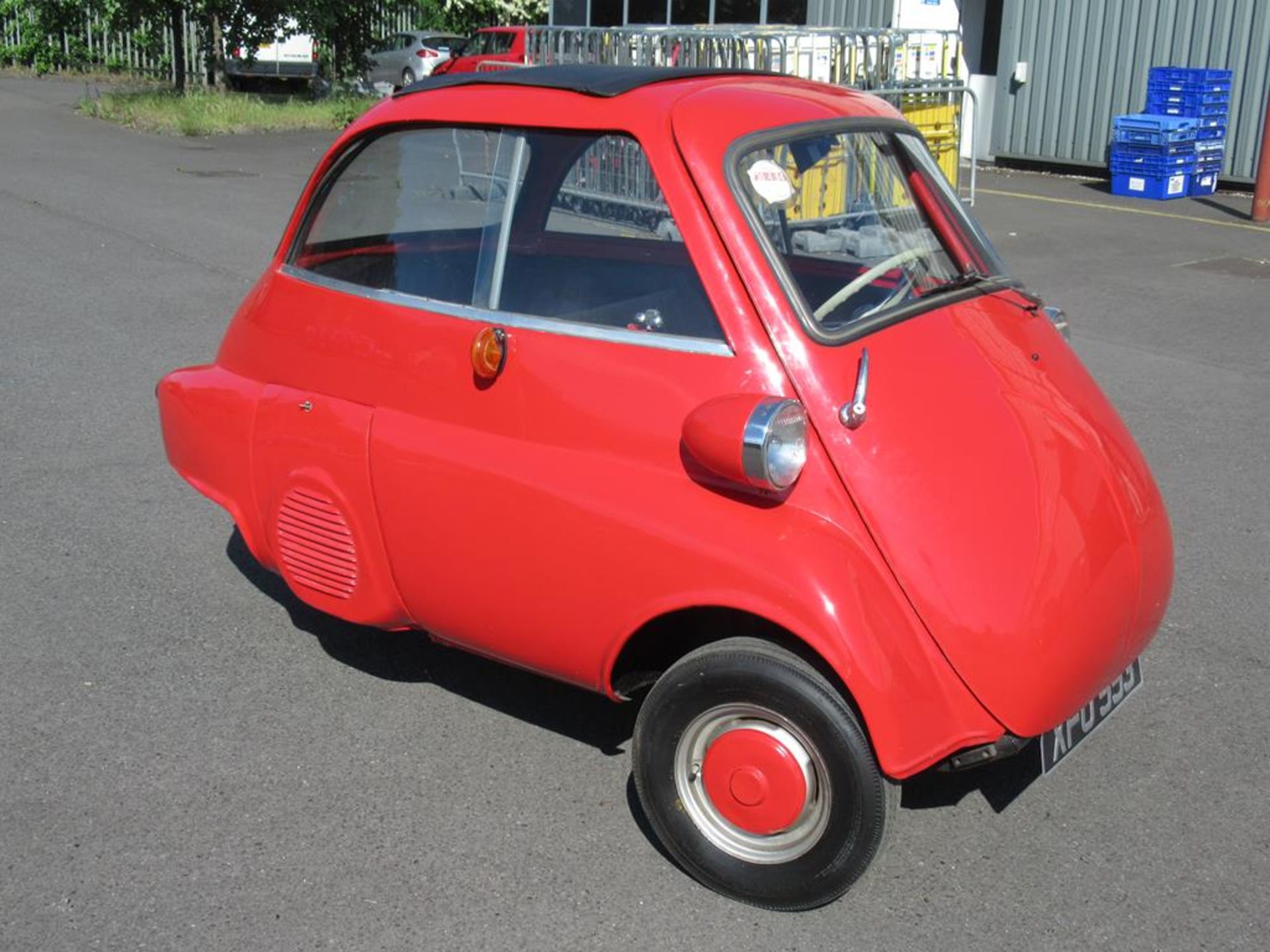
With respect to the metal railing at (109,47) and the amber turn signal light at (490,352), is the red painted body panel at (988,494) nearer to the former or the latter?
the amber turn signal light at (490,352)

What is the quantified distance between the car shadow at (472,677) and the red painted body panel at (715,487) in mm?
508

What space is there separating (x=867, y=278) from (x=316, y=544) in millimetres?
1739

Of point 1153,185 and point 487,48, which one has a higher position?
point 487,48

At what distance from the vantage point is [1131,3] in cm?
1647

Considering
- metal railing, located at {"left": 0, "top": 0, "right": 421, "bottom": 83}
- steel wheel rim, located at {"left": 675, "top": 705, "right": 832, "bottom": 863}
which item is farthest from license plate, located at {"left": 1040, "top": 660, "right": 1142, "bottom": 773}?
metal railing, located at {"left": 0, "top": 0, "right": 421, "bottom": 83}

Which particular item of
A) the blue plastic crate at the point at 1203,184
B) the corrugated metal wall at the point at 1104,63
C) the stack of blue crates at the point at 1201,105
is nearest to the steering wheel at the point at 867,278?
the corrugated metal wall at the point at 1104,63

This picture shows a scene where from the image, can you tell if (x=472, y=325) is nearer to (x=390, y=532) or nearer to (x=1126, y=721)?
(x=390, y=532)

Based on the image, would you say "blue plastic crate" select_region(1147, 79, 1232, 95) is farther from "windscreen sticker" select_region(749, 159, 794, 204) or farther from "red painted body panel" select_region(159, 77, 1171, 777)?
"windscreen sticker" select_region(749, 159, 794, 204)

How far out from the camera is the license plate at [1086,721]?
330 cm

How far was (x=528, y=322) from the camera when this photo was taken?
11.8 ft

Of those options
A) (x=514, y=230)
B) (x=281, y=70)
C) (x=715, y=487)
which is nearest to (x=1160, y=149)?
(x=514, y=230)

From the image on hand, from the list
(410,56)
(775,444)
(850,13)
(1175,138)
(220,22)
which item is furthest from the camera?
(410,56)

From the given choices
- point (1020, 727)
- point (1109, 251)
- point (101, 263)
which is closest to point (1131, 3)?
point (1109, 251)

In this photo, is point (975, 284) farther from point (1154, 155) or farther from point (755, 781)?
point (1154, 155)
